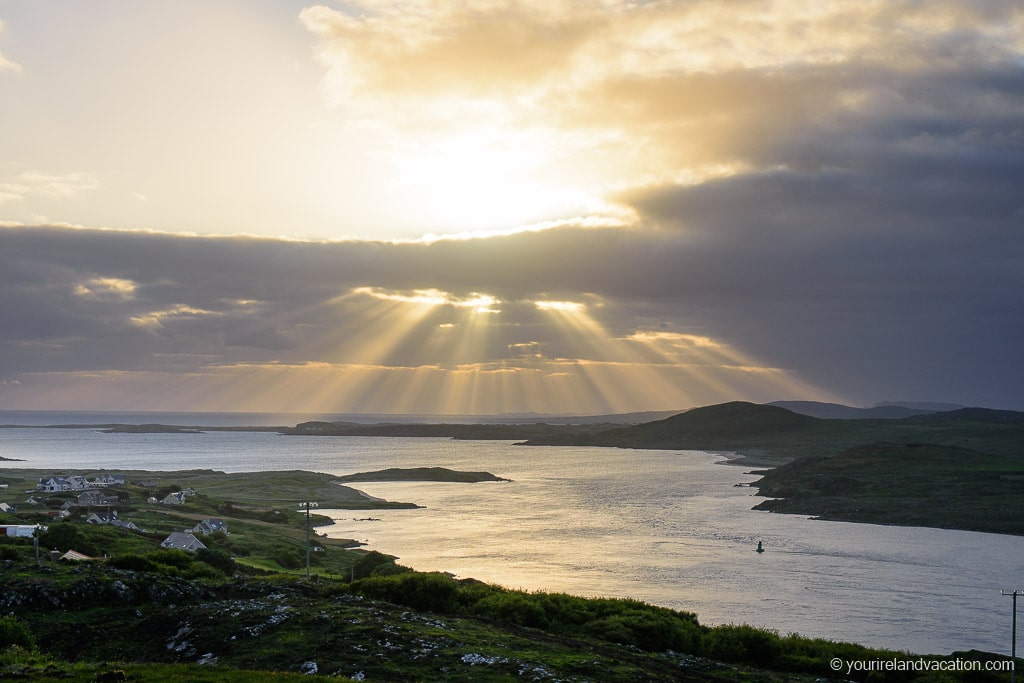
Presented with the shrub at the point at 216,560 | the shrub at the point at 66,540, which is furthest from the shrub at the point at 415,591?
the shrub at the point at 66,540

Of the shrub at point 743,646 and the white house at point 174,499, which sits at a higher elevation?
the shrub at point 743,646

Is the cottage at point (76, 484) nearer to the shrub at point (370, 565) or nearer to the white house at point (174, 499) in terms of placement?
the white house at point (174, 499)

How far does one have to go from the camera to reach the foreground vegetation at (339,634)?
23938 mm

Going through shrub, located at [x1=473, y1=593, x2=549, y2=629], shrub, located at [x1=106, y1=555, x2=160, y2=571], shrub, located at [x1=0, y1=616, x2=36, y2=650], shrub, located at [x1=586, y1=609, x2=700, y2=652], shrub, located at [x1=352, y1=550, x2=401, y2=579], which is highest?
shrub, located at [x1=0, y1=616, x2=36, y2=650]

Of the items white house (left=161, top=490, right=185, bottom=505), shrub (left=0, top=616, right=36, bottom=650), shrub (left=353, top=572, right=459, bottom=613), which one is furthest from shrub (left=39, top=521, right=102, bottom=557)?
white house (left=161, top=490, right=185, bottom=505)

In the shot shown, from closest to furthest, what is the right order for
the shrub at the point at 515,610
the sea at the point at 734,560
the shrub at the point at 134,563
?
the shrub at the point at 134,563 < the shrub at the point at 515,610 < the sea at the point at 734,560

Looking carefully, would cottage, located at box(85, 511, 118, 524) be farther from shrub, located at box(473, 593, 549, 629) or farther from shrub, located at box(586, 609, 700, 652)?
shrub, located at box(586, 609, 700, 652)

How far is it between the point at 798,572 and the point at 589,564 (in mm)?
21969

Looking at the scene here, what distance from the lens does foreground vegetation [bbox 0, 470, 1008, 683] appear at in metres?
23.9

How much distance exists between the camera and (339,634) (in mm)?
27031

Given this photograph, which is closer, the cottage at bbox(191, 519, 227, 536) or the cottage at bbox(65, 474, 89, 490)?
the cottage at bbox(191, 519, 227, 536)

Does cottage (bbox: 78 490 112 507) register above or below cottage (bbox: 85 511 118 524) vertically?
below

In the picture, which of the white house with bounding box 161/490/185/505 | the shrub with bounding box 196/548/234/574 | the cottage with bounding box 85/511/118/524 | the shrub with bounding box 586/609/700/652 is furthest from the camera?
the white house with bounding box 161/490/185/505

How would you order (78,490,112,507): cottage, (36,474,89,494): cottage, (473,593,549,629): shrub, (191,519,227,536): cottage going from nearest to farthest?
(473,593,549,629): shrub → (191,519,227,536): cottage → (78,490,112,507): cottage → (36,474,89,494): cottage
